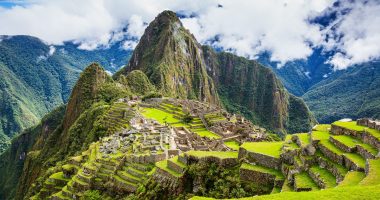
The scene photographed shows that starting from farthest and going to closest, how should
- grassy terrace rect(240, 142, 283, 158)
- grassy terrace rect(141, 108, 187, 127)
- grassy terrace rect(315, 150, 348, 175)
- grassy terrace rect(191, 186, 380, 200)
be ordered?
grassy terrace rect(141, 108, 187, 127) → grassy terrace rect(240, 142, 283, 158) → grassy terrace rect(315, 150, 348, 175) → grassy terrace rect(191, 186, 380, 200)

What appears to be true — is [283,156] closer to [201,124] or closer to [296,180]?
[296,180]

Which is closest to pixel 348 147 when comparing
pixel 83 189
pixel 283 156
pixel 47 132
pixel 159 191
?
pixel 283 156

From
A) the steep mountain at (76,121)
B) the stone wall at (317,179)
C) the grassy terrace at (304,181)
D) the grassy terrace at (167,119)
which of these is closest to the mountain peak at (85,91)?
the steep mountain at (76,121)

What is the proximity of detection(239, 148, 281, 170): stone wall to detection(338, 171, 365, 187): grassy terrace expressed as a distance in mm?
5472

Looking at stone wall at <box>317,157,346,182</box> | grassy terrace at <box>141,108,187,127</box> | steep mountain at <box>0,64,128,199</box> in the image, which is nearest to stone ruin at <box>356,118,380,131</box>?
stone wall at <box>317,157,346,182</box>

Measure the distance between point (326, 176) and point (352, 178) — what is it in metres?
2.18

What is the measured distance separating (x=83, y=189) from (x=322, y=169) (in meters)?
25.6

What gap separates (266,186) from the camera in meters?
23.5

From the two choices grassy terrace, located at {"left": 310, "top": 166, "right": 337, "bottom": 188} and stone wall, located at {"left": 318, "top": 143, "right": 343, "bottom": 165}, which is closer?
grassy terrace, located at {"left": 310, "top": 166, "right": 337, "bottom": 188}

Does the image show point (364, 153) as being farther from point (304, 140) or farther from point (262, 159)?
point (262, 159)

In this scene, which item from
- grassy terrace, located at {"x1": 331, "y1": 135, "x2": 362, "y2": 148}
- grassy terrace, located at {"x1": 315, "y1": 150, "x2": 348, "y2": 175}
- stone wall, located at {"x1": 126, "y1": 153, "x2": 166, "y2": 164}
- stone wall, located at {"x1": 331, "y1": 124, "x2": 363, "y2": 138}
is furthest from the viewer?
stone wall, located at {"x1": 126, "y1": 153, "x2": 166, "y2": 164}

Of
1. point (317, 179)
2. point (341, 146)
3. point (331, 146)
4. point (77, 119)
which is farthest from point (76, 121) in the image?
point (317, 179)

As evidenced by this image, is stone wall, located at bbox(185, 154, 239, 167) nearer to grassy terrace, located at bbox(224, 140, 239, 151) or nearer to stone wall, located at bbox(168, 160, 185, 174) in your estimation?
stone wall, located at bbox(168, 160, 185, 174)

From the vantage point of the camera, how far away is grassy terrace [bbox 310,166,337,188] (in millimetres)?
19566
